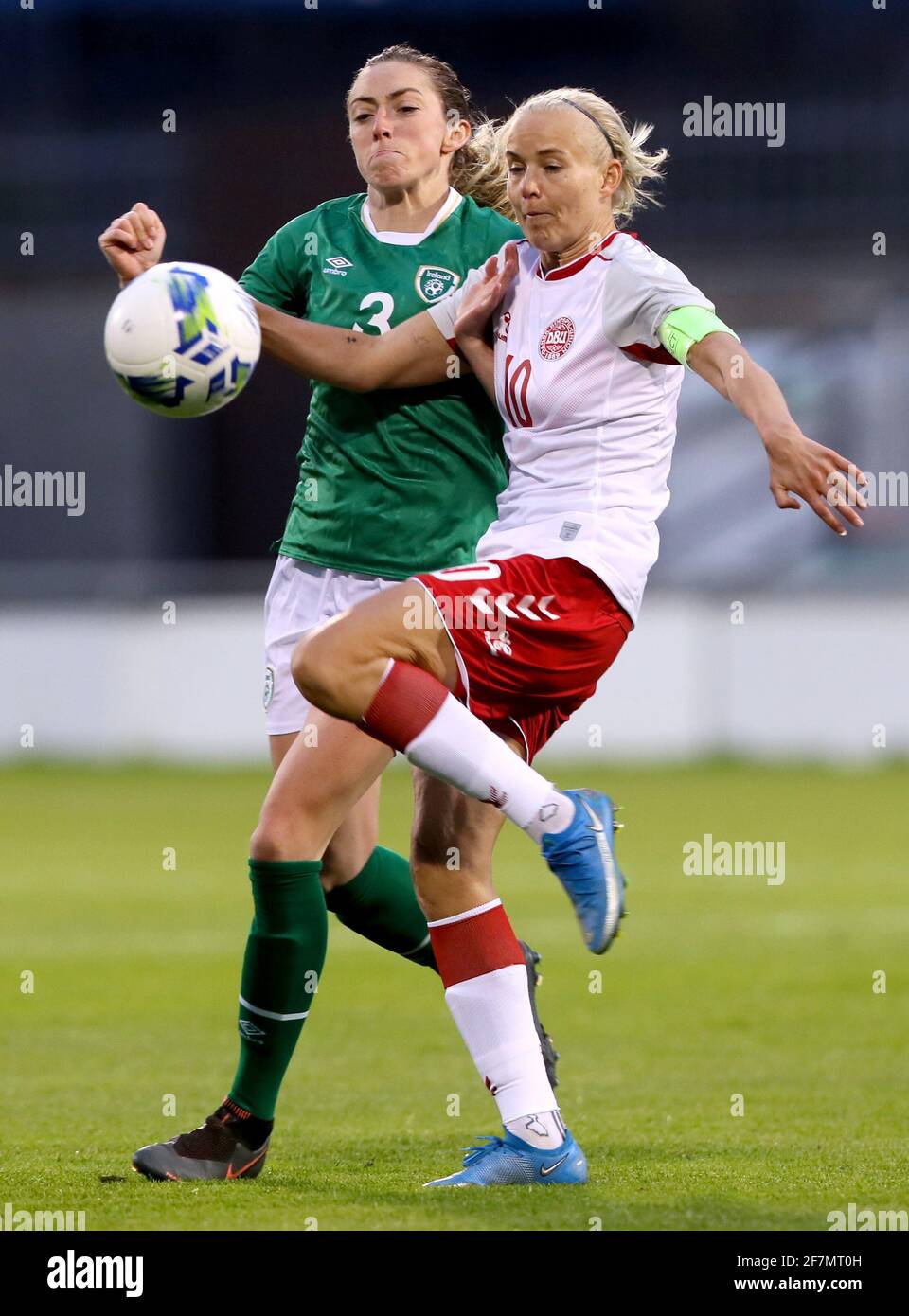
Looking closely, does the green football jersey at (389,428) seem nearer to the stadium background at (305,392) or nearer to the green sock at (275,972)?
the green sock at (275,972)

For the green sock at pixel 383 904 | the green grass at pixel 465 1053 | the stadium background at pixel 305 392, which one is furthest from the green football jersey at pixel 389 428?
the stadium background at pixel 305 392

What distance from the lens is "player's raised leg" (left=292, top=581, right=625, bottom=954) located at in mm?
3838

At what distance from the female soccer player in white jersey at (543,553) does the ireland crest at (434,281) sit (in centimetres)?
27

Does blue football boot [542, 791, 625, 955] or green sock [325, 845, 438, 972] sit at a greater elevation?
blue football boot [542, 791, 625, 955]

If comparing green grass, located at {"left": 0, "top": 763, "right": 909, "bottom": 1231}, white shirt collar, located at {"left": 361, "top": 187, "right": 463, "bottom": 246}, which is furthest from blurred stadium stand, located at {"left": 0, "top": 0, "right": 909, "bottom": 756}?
white shirt collar, located at {"left": 361, "top": 187, "right": 463, "bottom": 246}

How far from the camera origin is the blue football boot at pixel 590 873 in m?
3.82

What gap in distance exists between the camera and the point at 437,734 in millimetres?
3854

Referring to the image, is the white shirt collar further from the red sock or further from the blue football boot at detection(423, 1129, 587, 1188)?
the blue football boot at detection(423, 1129, 587, 1188)

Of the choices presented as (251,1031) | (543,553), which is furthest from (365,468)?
(251,1031)

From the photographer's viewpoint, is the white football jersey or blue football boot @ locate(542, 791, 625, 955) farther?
the white football jersey

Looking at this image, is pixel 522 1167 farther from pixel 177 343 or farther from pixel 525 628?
pixel 177 343

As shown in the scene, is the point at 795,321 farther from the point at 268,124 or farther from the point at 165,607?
the point at 165,607

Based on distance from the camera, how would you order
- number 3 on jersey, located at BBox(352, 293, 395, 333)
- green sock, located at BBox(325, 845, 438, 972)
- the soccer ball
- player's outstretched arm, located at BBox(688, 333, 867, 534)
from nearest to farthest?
player's outstretched arm, located at BBox(688, 333, 867, 534), the soccer ball, number 3 on jersey, located at BBox(352, 293, 395, 333), green sock, located at BBox(325, 845, 438, 972)

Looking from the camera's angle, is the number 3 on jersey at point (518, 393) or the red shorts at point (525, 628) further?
the number 3 on jersey at point (518, 393)
